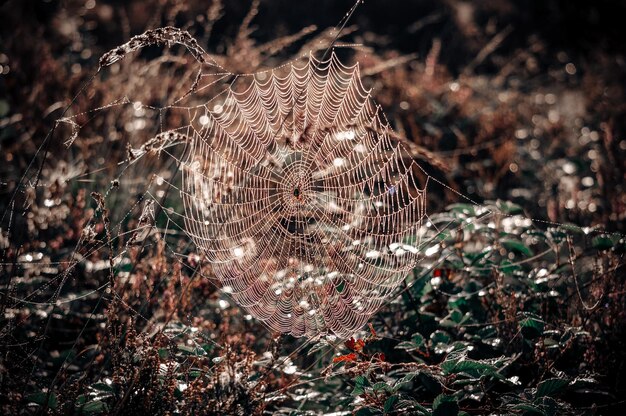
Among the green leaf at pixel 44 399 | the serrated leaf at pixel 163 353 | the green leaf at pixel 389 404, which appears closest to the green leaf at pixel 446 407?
the green leaf at pixel 389 404

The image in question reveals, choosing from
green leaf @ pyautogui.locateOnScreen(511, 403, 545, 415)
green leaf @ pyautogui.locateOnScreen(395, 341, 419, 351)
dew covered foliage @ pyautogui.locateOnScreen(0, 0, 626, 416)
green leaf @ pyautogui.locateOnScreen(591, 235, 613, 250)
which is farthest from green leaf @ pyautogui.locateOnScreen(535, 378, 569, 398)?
green leaf @ pyautogui.locateOnScreen(591, 235, 613, 250)

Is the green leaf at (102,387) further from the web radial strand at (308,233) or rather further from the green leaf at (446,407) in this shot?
the green leaf at (446,407)

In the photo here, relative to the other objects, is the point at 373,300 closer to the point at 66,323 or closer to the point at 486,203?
the point at 486,203

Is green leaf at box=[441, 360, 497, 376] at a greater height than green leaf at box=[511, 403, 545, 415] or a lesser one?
greater

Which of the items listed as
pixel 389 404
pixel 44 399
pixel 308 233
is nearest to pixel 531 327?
pixel 389 404

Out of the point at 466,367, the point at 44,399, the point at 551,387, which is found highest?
the point at 44,399

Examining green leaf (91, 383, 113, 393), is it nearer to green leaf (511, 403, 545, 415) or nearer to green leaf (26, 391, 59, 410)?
green leaf (26, 391, 59, 410)

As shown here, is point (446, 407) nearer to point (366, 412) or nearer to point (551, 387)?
point (366, 412)

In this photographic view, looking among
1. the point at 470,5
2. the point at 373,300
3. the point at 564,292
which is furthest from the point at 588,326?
the point at 470,5
